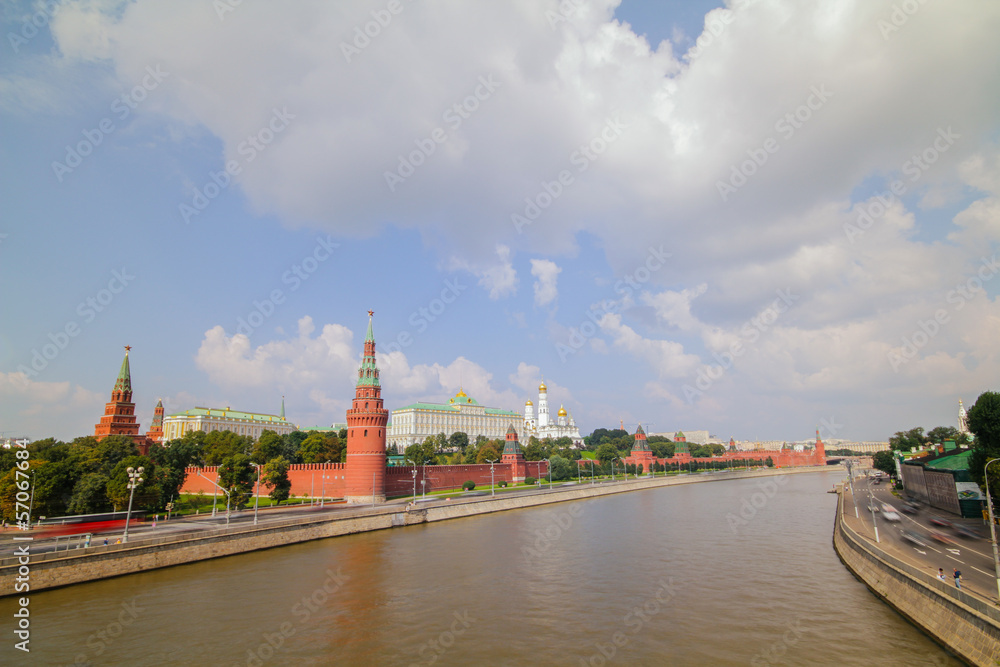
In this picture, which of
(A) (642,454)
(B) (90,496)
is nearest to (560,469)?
(A) (642,454)

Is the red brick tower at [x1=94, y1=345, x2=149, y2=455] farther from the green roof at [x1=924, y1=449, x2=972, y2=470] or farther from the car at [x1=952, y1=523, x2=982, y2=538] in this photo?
the green roof at [x1=924, y1=449, x2=972, y2=470]

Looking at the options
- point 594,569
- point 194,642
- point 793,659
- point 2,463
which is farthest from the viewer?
point 2,463

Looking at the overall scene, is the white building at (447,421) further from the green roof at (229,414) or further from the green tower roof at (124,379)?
the green tower roof at (124,379)

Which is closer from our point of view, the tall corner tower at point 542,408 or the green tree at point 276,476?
the green tree at point 276,476

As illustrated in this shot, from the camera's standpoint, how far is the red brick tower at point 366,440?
58.9m

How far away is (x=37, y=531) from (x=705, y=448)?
17205 cm

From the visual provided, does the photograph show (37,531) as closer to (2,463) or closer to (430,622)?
(2,463)

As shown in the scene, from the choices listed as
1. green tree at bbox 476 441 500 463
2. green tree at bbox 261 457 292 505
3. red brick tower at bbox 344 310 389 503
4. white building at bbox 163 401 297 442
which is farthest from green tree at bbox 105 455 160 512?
white building at bbox 163 401 297 442

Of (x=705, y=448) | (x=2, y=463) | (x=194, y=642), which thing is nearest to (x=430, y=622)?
(x=194, y=642)

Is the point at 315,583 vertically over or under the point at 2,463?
under

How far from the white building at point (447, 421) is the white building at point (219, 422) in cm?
3064

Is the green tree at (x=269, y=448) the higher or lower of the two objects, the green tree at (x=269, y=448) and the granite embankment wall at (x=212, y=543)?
the higher

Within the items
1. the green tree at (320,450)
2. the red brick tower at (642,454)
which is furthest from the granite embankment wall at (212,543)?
the red brick tower at (642,454)

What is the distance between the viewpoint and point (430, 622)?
827 inches
